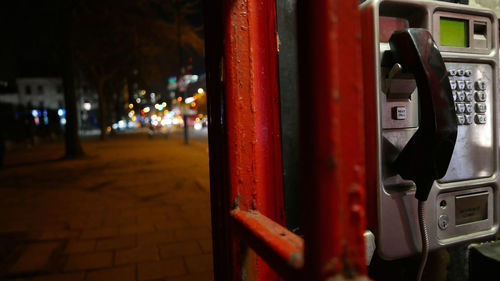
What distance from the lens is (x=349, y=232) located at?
576mm

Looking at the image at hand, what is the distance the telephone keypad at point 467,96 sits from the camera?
4.68 feet

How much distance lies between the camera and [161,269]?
2.90m

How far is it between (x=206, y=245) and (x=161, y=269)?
24.5 inches

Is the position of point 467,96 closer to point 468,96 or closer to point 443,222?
point 468,96

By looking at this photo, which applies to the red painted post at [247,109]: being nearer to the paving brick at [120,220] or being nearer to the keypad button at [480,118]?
the keypad button at [480,118]

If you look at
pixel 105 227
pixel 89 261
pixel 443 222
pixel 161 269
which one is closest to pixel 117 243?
pixel 89 261

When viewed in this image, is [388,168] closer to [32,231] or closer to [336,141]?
[336,141]

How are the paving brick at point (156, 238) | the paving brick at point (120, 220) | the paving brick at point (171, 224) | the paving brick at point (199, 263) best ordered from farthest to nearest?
the paving brick at point (120, 220)
the paving brick at point (171, 224)
the paving brick at point (156, 238)
the paving brick at point (199, 263)

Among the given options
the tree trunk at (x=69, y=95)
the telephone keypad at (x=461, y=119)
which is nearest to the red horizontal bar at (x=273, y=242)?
the telephone keypad at (x=461, y=119)

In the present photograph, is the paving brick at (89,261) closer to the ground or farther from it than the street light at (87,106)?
closer to the ground

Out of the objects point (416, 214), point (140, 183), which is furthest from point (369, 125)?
point (140, 183)

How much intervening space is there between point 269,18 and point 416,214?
93 centimetres

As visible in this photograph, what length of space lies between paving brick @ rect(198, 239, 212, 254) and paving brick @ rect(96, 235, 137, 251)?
663mm

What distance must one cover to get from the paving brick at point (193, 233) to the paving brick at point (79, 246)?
0.83m
